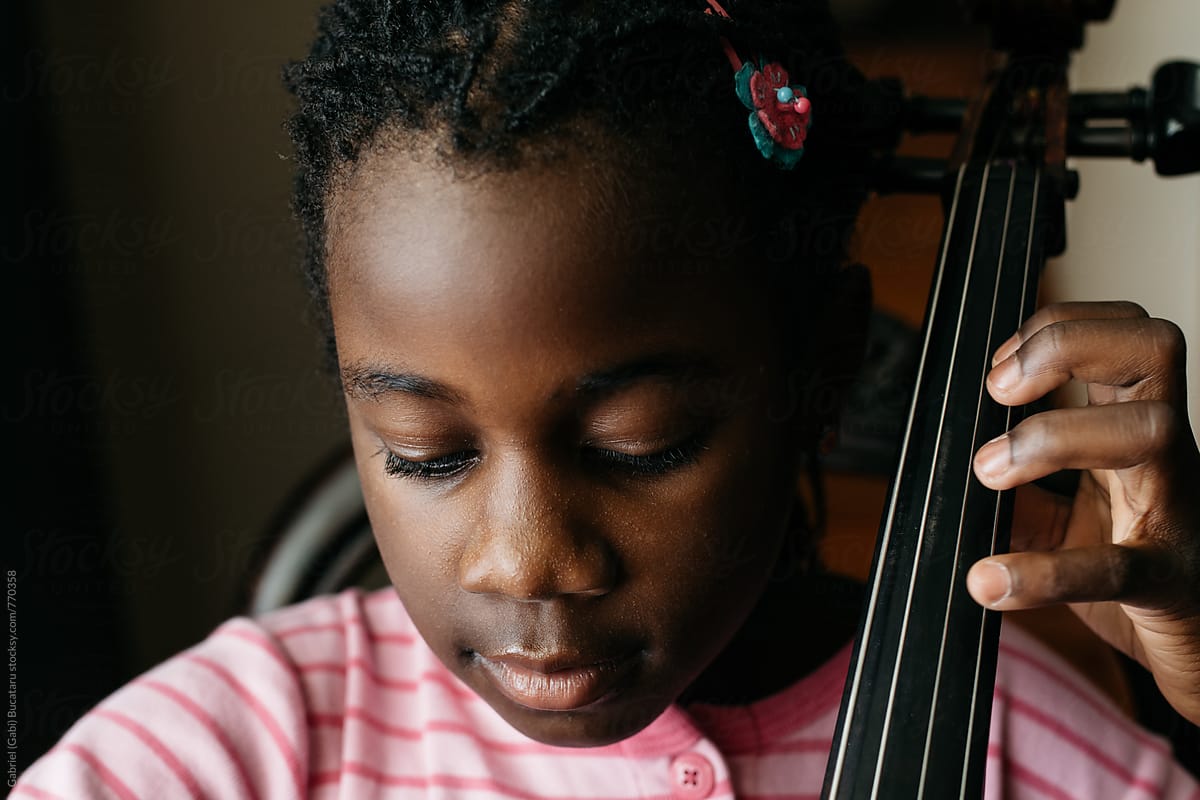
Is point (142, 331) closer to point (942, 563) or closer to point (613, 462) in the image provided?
point (613, 462)

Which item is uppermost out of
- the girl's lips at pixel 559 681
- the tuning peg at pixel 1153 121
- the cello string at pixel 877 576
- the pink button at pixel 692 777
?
the tuning peg at pixel 1153 121

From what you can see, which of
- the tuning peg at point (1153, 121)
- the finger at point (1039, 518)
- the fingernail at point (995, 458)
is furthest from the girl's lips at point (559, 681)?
the tuning peg at point (1153, 121)

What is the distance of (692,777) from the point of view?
72cm

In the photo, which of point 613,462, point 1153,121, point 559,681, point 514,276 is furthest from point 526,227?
point 1153,121

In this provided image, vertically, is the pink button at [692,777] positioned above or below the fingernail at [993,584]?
below

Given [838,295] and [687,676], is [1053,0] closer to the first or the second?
[838,295]

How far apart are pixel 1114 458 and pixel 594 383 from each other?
10.2 inches

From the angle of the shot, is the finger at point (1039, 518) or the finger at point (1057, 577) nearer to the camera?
A: the finger at point (1057, 577)

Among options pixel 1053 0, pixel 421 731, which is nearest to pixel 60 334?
pixel 421 731

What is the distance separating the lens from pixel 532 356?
1.79 ft

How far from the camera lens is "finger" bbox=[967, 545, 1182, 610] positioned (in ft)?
1.78

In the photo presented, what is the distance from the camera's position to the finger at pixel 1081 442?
0.56 m

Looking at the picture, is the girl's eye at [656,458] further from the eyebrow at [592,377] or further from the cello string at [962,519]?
the cello string at [962,519]

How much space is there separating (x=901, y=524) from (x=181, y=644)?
44.4 inches
